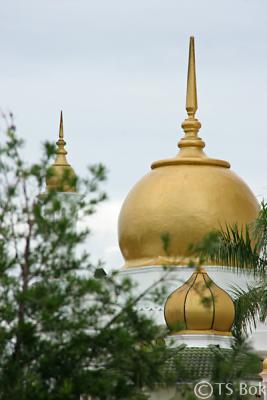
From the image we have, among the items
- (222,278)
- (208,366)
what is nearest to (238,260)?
(208,366)

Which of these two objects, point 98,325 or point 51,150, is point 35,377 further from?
point 51,150

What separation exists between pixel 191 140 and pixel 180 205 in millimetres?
1946

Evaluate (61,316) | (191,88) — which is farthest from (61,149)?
(61,316)

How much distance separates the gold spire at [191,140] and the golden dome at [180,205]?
0.06 ft

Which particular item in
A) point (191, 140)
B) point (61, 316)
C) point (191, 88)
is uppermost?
point (191, 88)

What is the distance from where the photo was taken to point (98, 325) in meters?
13.6

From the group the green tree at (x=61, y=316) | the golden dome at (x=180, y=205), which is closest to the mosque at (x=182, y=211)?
the golden dome at (x=180, y=205)

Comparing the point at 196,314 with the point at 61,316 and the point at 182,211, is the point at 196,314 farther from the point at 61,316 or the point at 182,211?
the point at 61,316

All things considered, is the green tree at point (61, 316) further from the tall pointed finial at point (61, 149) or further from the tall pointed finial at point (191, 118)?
the tall pointed finial at point (61, 149)

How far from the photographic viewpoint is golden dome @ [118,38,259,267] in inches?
1347

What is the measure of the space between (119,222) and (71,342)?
22.2 metres

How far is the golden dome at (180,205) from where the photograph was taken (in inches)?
1347

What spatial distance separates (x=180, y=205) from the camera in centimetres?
3450

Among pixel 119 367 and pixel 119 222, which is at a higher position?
pixel 119 222
